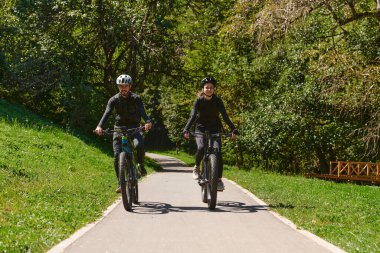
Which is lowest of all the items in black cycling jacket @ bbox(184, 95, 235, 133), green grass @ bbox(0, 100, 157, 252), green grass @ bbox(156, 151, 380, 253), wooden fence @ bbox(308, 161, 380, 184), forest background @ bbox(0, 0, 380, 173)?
wooden fence @ bbox(308, 161, 380, 184)

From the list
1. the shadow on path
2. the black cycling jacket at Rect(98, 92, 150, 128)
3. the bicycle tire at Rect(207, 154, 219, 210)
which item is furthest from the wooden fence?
the black cycling jacket at Rect(98, 92, 150, 128)

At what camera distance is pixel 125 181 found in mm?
8562

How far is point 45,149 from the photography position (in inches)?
627

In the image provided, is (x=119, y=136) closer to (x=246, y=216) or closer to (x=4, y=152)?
(x=246, y=216)

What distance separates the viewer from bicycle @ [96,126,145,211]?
8.46 metres

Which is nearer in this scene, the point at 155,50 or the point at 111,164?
the point at 111,164

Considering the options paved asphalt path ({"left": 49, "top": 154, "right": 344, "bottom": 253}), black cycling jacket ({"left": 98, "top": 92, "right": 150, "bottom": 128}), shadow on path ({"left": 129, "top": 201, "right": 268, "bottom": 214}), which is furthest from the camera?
black cycling jacket ({"left": 98, "top": 92, "right": 150, "bottom": 128})

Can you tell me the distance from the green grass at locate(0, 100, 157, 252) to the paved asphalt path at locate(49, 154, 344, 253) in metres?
0.34

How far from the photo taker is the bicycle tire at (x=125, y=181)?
8.38 meters

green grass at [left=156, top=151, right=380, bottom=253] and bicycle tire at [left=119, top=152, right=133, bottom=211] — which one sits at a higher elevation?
bicycle tire at [left=119, top=152, right=133, bottom=211]

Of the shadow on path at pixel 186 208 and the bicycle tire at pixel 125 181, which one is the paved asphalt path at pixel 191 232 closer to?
the shadow on path at pixel 186 208

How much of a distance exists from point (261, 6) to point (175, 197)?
6.80m

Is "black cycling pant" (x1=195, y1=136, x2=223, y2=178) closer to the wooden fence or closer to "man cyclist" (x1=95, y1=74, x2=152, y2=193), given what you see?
"man cyclist" (x1=95, y1=74, x2=152, y2=193)

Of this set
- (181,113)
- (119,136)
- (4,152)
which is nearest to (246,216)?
(119,136)
